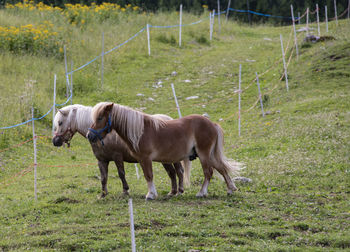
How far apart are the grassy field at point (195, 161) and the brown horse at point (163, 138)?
26.5 inches

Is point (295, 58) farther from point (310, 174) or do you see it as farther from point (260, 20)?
point (260, 20)

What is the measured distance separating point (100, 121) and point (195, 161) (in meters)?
5.58

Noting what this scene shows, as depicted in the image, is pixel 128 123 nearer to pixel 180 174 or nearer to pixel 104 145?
pixel 104 145

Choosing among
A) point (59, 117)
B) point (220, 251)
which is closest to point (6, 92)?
point (59, 117)

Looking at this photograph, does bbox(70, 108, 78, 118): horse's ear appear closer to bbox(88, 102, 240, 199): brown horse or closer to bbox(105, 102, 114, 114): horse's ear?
bbox(88, 102, 240, 199): brown horse

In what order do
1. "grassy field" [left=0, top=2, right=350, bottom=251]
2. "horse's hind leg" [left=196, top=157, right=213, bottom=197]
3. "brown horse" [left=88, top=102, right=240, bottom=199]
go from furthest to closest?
"horse's hind leg" [left=196, top=157, right=213, bottom=197] → "brown horse" [left=88, top=102, right=240, bottom=199] → "grassy field" [left=0, top=2, right=350, bottom=251]

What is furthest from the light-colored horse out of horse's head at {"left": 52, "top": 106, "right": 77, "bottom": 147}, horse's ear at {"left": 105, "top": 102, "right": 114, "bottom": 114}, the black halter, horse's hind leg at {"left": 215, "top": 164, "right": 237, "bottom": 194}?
horse's ear at {"left": 105, "top": 102, "right": 114, "bottom": 114}

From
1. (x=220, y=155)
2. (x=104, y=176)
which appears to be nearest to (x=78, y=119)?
(x=104, y=176)

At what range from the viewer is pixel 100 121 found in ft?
28.6

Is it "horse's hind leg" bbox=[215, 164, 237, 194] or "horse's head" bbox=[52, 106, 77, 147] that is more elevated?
"horse's head" bbox=[52, 106, 77, 147]

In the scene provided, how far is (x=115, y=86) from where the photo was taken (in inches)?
866

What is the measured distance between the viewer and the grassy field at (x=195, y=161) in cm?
696

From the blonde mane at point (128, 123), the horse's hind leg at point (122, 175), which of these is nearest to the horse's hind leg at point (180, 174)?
the horse's hind leg at point (122, 175)

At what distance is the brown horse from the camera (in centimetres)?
887
